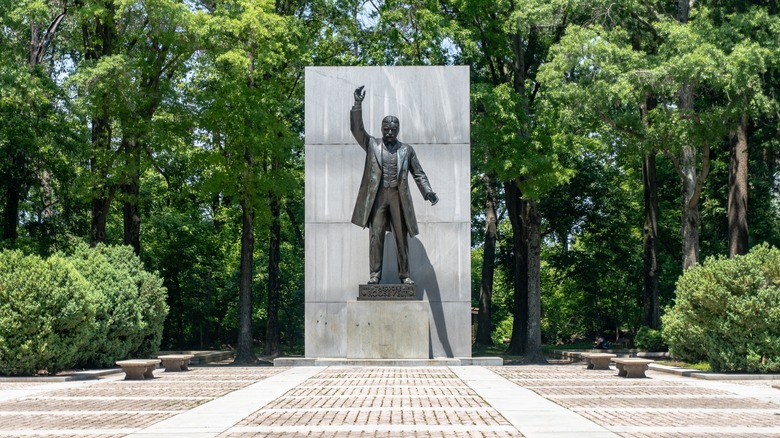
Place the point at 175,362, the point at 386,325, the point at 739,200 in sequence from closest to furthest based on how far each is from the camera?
the point at 386,325, the point at 175,362, the point at 739,200

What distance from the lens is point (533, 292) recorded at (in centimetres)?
3231

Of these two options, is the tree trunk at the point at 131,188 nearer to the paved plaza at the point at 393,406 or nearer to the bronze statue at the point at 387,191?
the bronze statue at the point at 387,191

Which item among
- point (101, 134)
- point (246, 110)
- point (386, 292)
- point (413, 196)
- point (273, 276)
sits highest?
point (246, 110)

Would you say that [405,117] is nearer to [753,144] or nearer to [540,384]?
[540,384]

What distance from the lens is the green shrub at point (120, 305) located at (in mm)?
22562

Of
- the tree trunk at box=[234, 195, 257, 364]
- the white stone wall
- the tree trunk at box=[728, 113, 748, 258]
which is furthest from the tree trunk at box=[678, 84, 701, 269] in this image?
the tree trunk at box=[234, 195, 257, 364]

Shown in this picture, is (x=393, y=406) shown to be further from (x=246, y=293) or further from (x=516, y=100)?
(x=516, y=100)

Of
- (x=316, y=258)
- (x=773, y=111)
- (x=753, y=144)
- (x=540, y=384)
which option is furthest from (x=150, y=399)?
(x=753, y=144)

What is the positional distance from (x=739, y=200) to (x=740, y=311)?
10085mm

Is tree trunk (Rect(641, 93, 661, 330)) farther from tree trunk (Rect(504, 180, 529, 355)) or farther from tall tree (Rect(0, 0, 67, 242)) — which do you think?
tall tree (Rect(0, 0, 67, 242))

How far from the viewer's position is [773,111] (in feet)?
86.4

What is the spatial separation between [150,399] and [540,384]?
21.3 feet

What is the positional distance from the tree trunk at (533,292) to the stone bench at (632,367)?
12.4 m

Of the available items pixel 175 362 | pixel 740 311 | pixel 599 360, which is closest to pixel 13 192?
pixel 175 362
